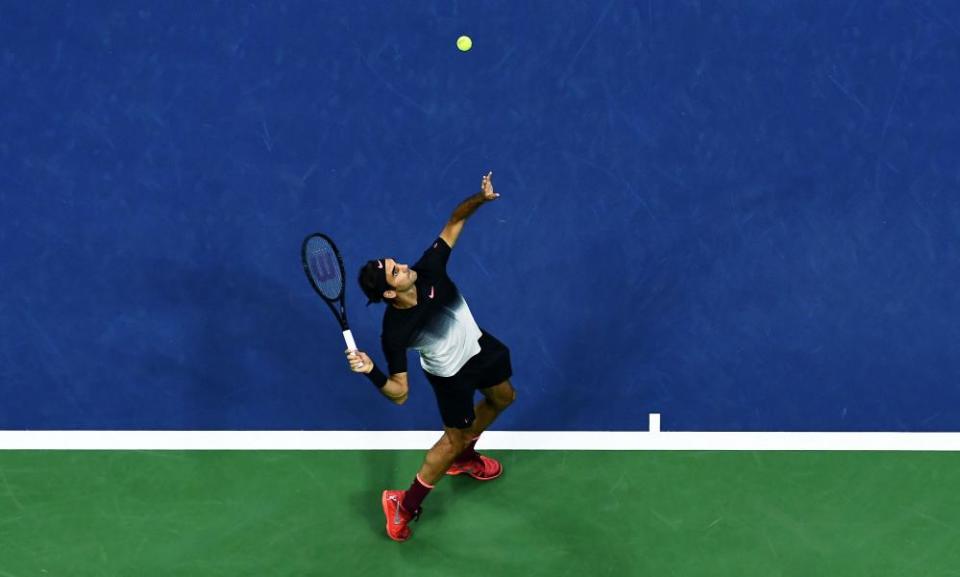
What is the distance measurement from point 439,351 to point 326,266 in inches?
29.7

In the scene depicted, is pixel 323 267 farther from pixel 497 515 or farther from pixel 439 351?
pixel 497 515

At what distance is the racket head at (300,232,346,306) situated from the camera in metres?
5.43

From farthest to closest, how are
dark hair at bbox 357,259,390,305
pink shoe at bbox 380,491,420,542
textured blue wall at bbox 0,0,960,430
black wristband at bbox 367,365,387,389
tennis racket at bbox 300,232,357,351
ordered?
textured blue wall at bbox 0,0,960,430, pink shoe at bbox 380,491,420,542, tennis racket at bbox 300,232,357,351, dark hair at bbox 357,259,390,305, black wristband at bbox 367,365,387,389

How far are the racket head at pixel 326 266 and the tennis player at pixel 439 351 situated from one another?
0.23 metres

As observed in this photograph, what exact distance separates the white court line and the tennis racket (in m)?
1.40

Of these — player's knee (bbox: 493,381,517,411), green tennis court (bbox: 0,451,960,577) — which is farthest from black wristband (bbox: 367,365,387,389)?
Result: green tennis court (bbox: 0,451,960,577)

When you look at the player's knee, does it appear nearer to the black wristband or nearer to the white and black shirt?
the white and black shirt

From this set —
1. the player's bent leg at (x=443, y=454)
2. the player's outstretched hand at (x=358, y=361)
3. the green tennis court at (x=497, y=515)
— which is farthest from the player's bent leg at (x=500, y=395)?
the player's outstretched hand at (x=358, y=361)

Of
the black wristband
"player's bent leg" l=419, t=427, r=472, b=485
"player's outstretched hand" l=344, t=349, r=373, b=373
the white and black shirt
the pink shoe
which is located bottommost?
the pink shoe

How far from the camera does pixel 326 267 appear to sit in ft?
18.4

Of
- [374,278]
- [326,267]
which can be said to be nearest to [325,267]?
[326,267]

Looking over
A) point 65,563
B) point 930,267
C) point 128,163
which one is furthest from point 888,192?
point 65,563

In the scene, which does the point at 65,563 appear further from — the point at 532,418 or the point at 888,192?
the point at 888,192

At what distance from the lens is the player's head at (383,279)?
5258 mm
